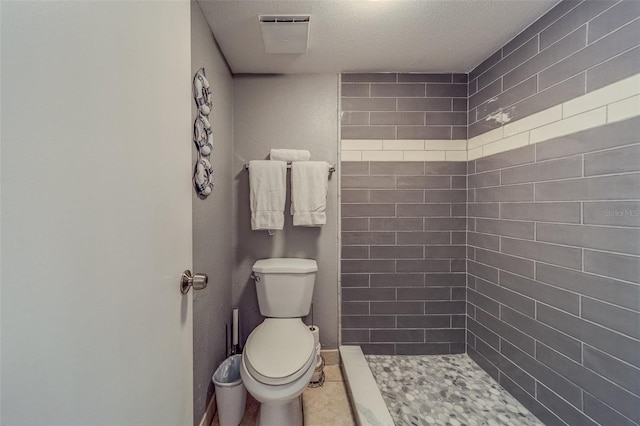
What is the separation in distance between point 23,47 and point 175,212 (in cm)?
38

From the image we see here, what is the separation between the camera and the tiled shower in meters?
0.98

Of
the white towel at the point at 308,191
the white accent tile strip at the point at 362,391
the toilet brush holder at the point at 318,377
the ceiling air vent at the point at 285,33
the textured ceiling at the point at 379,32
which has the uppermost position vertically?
the textured ceiling at the point at 379,32

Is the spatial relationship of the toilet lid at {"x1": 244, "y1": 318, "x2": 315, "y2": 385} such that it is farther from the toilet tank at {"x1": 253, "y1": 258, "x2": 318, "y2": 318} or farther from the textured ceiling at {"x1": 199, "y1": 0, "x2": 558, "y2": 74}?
the textured ceiling at {"x1": 199, "y1": 0, "x2": 558, "y2": 74}

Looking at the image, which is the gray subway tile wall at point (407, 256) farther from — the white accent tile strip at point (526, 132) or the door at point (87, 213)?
the door at point (87, 213)

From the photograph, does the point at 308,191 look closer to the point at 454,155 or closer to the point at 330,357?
the point at 454,155

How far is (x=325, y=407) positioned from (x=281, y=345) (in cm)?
50

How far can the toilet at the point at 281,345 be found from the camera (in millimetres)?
1165

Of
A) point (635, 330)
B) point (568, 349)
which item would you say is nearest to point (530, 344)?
point (568, 349)

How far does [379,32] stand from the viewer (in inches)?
56.9

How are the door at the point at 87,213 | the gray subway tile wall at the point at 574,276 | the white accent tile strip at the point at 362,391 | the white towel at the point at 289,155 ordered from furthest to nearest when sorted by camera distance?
the white towel at the point at 289,155 → the white accent tile strip at the point at 362,391 → the gray subway tile wall at the point at 574,276 → the door at the point at 87,213

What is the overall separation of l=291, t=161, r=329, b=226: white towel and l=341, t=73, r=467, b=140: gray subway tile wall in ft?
1.18

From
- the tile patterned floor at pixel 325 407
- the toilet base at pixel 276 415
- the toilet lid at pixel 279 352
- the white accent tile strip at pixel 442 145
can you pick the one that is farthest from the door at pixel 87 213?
the white accent tile strip at pixel 442 145

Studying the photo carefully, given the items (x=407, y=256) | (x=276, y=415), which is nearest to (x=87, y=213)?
(x=276, y=415)

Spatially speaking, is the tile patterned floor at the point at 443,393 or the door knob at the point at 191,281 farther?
the tile patterned floor at the point at 443,393
